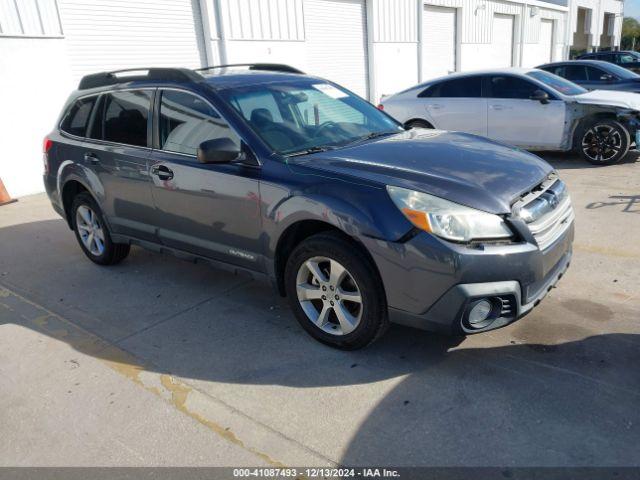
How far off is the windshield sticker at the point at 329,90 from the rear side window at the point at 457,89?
5.28 m

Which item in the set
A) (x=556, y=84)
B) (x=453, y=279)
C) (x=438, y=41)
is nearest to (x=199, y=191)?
(x=453, y=279)

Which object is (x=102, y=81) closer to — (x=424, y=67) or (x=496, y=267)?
(x=496, y=267)

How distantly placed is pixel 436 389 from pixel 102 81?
4.12 m

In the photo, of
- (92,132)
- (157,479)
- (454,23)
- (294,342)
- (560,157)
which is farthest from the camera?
(454,23)

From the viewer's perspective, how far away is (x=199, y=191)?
13.3 feet

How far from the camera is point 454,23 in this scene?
2095cm

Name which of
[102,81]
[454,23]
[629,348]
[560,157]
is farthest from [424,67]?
[629,348]

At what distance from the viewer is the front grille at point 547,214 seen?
3.21 metres

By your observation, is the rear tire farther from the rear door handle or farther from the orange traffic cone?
the orange traffic cone

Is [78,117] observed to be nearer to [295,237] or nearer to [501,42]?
[295,237]

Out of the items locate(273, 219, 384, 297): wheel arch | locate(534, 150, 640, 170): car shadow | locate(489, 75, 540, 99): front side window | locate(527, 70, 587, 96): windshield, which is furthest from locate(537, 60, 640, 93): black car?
locate(273, 219, 384, 297): wheel arch

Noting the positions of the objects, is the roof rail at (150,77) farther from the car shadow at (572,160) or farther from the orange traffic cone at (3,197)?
the car shadow at (572,160)

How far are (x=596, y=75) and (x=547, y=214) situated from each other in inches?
417

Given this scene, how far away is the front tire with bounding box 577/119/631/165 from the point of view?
8391 mm
